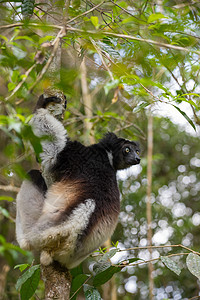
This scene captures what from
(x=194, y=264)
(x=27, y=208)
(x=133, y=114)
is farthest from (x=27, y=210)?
(x=133, y=114)

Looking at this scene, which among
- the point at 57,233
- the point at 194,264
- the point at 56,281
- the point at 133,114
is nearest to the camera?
the point at 194,264

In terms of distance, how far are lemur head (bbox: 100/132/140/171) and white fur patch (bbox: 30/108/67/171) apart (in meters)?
0.81

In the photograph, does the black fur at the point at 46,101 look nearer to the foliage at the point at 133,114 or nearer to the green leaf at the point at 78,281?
the foliage at the point at 133,114

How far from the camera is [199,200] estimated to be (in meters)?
8.94

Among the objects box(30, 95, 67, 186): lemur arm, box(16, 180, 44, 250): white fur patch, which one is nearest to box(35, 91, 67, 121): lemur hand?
box(30, 95, 67, 186): lemur arm

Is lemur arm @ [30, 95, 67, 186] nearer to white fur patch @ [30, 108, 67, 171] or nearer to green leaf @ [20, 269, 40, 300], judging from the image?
white fur patch @ [30, 108, 67, 171]

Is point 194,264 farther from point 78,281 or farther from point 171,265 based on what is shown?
point 78,281

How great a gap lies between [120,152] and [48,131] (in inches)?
42.7

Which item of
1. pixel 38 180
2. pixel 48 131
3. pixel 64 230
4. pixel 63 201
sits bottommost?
pixel 64 230

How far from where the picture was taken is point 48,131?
10.3ft

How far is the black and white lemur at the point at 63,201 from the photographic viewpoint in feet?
9.78

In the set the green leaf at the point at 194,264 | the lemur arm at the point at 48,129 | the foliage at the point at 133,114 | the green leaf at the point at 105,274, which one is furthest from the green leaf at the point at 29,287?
the green leaf at the point at 194,264

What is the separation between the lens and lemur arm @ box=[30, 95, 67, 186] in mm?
3139

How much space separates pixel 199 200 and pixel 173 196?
0.70 metres
